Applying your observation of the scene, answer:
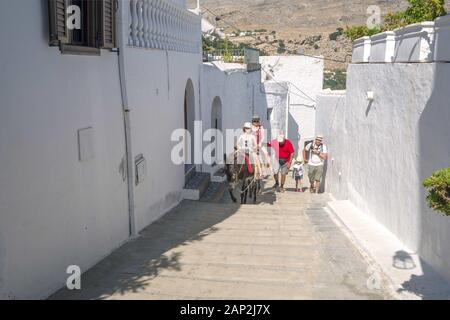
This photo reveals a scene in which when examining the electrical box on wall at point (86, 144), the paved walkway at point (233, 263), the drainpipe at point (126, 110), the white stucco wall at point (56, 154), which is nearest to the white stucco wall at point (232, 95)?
the paved walkway at point (233, 263)

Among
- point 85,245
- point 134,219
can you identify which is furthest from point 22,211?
point 134,219

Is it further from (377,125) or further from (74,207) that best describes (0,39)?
(377,125)

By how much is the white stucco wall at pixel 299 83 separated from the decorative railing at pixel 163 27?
12.9 m

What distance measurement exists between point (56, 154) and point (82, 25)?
1.78 m

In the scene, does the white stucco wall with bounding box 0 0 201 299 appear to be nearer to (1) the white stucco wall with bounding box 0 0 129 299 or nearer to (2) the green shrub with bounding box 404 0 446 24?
(1) the white stucco wall with bounding box 0 0 129 299

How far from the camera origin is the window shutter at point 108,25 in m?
6.39

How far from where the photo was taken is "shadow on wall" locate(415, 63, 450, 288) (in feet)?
17.6

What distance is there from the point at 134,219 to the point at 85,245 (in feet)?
5.45

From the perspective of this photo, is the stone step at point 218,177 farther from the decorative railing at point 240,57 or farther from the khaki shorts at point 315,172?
the decorative railing at point 240,57

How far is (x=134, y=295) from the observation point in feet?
16.5

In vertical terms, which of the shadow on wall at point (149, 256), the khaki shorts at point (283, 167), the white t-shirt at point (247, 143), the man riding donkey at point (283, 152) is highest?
the white t-shirt at point (247, 143)

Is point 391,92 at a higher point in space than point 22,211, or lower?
higher

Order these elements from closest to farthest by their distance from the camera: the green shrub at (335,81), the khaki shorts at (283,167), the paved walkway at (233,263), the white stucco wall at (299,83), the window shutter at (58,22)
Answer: the window shutter at (58,22) < the paved walkway at (233,263) < the khaki shorts at (283,167) < the white stucco wall at (299,83) < the green shrub at (335,81)

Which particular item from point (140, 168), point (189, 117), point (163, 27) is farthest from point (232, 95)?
point (140, 168)
